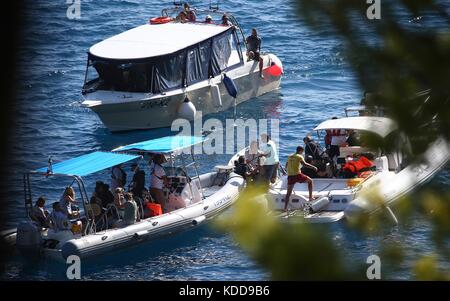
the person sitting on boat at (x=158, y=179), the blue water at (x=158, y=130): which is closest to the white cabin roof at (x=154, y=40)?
the blue water at (x=158, y=130)

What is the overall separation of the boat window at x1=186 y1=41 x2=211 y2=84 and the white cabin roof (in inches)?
9.7

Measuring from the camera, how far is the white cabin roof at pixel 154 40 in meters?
26.2

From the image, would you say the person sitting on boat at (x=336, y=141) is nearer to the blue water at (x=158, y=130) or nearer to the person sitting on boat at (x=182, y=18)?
the blue water at (x=158, y=130)

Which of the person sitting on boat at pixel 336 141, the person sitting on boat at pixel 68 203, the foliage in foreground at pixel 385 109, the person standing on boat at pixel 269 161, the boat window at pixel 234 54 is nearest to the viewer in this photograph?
the foliage in foreground at pixel 385 109

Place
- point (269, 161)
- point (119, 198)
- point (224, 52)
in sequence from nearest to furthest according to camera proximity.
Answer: point (119, 198), point (269, 161), point (224, 52)

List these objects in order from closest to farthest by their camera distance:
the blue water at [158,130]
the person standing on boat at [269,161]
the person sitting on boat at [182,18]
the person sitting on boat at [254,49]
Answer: the blue water at [158,130], the person standing on boat at [269,161], the person sitting on boat at [182,18], the person sitting on boat at [254,49]

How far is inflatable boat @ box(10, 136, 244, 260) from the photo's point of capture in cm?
1700

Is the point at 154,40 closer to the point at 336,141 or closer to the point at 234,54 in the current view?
the point at 234,54

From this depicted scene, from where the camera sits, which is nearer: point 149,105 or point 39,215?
point 39,215

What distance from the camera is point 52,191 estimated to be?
22406mm

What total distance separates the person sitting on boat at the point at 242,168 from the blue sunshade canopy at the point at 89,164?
2.87m

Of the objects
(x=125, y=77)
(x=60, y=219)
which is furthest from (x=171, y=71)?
(x=60, y=219)

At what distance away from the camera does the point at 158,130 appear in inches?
1048

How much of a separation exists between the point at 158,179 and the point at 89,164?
56.2 inches
